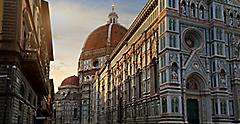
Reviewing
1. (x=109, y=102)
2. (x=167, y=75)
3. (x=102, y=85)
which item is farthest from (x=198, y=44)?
(x=102, y=85)

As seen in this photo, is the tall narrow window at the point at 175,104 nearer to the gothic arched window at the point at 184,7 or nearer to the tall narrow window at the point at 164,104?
the tall narrow window at the point at 164,104

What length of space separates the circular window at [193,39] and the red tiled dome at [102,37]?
158ft

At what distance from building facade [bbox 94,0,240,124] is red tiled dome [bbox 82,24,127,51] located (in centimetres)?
4449

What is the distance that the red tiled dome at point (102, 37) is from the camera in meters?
78.2

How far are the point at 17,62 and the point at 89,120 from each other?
56426mm

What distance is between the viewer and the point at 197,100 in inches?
1112

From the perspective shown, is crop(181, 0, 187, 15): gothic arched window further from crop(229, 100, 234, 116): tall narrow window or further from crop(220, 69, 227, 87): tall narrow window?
crop(229, 100, 234, 116): tall narrow window

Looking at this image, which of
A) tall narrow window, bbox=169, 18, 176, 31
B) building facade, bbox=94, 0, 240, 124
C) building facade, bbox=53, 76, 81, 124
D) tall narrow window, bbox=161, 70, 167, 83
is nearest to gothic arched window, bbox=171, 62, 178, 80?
building facade, bbox=94, 0, 240, 124

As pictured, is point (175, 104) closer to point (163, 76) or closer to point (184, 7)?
point (163, 76)

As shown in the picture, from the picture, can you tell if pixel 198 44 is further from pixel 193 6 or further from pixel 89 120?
pixel 89 120

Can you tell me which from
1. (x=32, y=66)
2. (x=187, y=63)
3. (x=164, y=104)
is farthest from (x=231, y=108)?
(x=32, y=66)

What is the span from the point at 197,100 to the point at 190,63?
11.5 ft

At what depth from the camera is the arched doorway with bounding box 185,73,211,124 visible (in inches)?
1094

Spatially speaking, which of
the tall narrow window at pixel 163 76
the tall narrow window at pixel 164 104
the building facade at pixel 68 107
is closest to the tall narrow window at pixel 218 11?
the tall narrow window at pixel 163 76
